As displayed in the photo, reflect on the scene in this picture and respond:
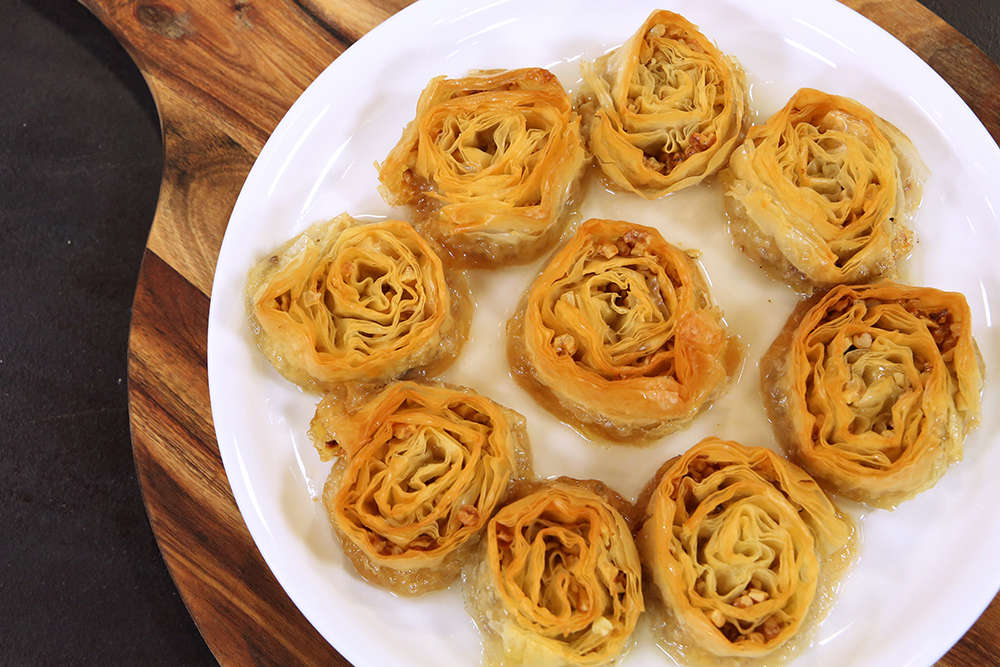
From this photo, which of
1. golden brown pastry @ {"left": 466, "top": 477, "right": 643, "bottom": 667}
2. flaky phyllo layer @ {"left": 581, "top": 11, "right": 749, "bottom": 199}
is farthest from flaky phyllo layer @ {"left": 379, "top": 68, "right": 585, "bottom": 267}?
golden brown pastry @ {"left": 466, "top": 477, "right": 643, "bottom": 667}

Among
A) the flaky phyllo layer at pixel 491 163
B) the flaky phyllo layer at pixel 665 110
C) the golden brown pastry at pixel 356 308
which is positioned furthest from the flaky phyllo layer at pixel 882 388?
the golden brown pastry at pixel 356 308

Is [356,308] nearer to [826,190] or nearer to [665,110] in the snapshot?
[665,110]

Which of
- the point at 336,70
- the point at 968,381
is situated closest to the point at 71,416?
the point at 336,70

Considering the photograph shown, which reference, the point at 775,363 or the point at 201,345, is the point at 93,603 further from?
the point at 775,363

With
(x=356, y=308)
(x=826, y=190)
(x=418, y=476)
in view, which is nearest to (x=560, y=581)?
(x=418, y=476)

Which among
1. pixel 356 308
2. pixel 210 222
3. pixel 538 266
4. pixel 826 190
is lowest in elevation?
pixel 210 222

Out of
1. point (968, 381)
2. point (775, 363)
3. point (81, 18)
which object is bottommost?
point (81, 18)

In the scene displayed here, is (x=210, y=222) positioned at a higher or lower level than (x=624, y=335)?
lower
